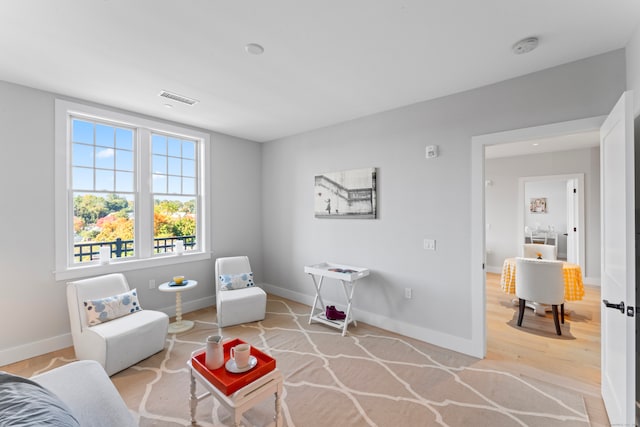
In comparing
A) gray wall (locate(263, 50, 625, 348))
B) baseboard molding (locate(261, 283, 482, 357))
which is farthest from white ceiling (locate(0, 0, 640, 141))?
baseboard molding (locate(261, 283, 482, 357))

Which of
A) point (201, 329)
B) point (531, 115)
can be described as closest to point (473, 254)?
point (531, 115)

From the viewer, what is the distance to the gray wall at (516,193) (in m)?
5.34

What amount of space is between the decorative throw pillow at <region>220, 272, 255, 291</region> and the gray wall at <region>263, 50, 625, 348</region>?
919 mm

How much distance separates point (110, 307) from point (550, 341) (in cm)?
456

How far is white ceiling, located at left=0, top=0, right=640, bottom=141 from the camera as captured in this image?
5.61 feet

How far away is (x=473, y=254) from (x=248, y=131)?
3439 millimetres

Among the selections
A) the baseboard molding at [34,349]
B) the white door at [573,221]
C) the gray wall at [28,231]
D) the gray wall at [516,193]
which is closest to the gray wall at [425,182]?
the baseboard molding at [34,349]

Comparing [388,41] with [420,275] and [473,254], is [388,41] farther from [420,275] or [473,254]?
[420,275]

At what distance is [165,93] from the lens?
2.91m

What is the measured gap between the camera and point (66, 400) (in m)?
1.34

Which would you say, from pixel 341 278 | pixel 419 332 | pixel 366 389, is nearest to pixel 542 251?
pixel 419 332

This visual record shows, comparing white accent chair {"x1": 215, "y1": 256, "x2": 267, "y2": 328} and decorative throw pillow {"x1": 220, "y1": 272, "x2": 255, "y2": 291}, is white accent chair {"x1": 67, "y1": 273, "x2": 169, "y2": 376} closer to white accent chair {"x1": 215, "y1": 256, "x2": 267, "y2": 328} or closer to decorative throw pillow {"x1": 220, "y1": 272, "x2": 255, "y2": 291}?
white accent chair {"x1": 215, "y1": 256, "x2": 267, "y2": 328}

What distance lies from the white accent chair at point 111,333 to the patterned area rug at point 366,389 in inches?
5.1

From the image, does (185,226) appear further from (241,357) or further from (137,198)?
(241,357)
